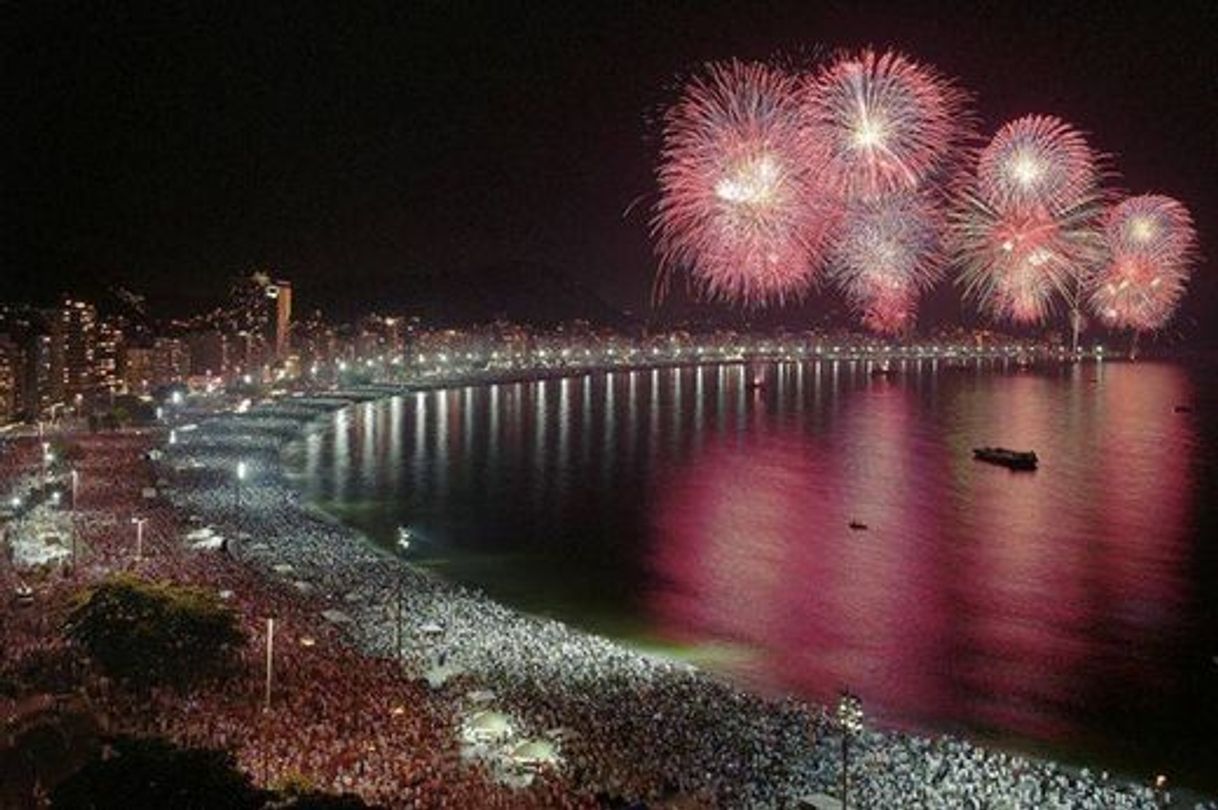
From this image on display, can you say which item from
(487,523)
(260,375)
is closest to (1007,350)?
(260,375)

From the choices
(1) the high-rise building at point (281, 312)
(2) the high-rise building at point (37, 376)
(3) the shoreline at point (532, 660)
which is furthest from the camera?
(1) the high-rise building at point (281, 312)

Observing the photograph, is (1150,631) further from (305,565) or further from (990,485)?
(990,485)

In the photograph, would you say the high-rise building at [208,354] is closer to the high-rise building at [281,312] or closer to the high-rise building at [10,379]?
the high-rise building at [281,312]

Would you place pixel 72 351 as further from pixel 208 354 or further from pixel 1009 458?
pixel 1009 458

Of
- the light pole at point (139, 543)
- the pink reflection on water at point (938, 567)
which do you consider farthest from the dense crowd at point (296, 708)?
the pink reflection on water at point (938, 567)

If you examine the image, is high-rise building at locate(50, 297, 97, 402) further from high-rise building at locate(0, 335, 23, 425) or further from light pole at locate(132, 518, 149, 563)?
light pole at locate(132, 518, 149, 563)

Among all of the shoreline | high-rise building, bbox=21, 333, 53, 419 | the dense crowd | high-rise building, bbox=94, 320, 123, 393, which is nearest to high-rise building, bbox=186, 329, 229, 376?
high-rise building, bbox=94, 320, 123, 393
